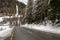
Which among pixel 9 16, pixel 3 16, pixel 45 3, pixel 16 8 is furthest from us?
pixel 16 8

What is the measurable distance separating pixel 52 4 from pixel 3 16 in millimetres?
47220

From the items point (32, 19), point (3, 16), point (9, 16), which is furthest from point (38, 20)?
point (9, 16)

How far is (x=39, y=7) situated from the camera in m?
45.8

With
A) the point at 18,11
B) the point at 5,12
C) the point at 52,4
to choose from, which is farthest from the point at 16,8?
the point at 52,4

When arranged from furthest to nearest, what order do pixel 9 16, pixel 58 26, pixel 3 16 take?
1. pixel 9 16
2. pixel 3 16
3. pixel 58 26

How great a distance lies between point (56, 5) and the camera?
3164 centimetres

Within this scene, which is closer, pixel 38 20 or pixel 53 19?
pixel 53 19

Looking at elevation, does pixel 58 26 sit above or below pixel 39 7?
below

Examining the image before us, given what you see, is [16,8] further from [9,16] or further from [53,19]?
[53,19]

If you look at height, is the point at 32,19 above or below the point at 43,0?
below

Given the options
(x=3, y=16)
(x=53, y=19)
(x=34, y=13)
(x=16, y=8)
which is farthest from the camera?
(x=16, y=8)

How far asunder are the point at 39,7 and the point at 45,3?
428cm

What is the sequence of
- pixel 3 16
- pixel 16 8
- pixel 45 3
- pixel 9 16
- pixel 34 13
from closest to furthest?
pixel 45 3 → pixel 34 13 → pixel 3 16 → pixel 9 16 → pixel 16 8

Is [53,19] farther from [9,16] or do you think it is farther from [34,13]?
[9,16]
